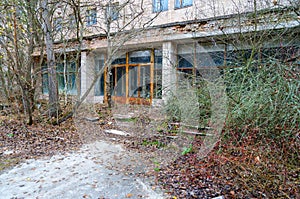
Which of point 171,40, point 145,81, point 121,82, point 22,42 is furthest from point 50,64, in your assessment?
point 171,40

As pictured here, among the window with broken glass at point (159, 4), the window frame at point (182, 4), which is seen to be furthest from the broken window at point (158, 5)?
the window frame at point (182, 4)

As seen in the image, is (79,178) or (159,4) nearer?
(79,178)

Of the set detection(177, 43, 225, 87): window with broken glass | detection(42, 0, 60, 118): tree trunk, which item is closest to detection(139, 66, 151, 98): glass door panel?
detection(177, 43, 225, 87): window with broken glass

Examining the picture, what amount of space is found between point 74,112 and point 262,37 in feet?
20.3

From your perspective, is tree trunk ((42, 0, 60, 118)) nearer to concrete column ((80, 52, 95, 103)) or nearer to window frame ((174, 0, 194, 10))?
concrete column ((80, 52, 95, 103))

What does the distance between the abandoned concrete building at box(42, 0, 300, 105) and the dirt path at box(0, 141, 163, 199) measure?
8.83 feet

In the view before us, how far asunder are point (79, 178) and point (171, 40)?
685 centimetres

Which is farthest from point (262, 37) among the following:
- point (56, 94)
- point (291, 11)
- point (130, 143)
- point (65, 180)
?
point (56, 94)

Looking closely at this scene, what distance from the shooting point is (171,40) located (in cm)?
880

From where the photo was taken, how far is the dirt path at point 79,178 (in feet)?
9.83

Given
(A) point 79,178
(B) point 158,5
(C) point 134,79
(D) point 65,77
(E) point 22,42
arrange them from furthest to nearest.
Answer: (C) point 134,79
(B) point 158,5
(D) point 65,77
(E) point 22,42
(A) point 79,178

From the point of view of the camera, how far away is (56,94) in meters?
7.18

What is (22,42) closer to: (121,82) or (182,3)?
(121,82)

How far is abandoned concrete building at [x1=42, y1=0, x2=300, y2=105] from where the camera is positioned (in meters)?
5.52
